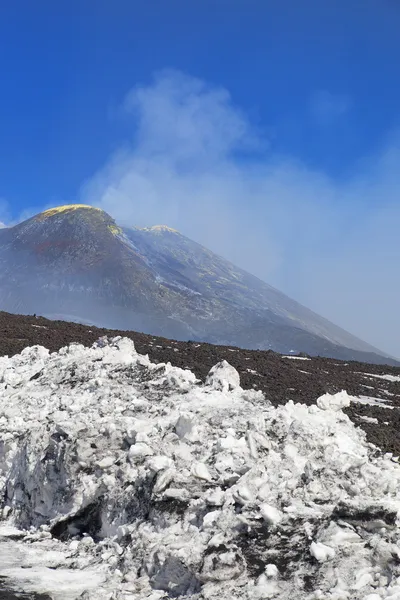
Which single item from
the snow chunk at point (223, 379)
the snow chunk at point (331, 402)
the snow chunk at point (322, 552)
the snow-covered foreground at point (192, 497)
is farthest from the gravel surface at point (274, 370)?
the snow chunk at point (322, 552)

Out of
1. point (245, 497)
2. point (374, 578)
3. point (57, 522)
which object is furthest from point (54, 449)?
point (374, 578)

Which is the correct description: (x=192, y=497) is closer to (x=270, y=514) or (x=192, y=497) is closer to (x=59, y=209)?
(x=270, y=514)

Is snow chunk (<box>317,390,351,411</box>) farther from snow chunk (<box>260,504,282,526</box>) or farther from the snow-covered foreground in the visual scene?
snow chunk (<box>260,504,282,526</box>)

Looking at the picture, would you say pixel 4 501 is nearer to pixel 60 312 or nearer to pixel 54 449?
pixel 54 449

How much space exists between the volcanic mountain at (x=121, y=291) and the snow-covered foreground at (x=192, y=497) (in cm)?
9753

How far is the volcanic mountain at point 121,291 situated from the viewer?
119 meters

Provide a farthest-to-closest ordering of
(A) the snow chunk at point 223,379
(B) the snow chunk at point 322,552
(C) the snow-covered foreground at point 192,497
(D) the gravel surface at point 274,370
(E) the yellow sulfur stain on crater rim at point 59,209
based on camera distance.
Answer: (E) the yellow sulfur stain on crater rim at point 59,209
(D) the gravel surface at point 274,370
(A) the snow chunk at point 223,379
(C) the snow-covered foreground at point 192,497
(B) the snow chunk at point 322,552

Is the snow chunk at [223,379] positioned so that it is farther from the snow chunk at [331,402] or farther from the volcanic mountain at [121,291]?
the volcanic mountain at [121,291]

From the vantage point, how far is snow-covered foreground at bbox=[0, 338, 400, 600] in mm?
6340

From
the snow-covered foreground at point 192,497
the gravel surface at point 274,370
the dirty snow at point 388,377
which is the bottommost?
the snow-covered foreground at point 192,497

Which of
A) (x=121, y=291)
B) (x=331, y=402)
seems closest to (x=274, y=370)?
(x=331, y=402)

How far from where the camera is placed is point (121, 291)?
13850 cm

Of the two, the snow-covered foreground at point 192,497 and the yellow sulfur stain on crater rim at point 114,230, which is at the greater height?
the yellow sulfur stain on crater rim at point 114,230

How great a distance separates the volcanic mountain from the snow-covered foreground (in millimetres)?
97530
